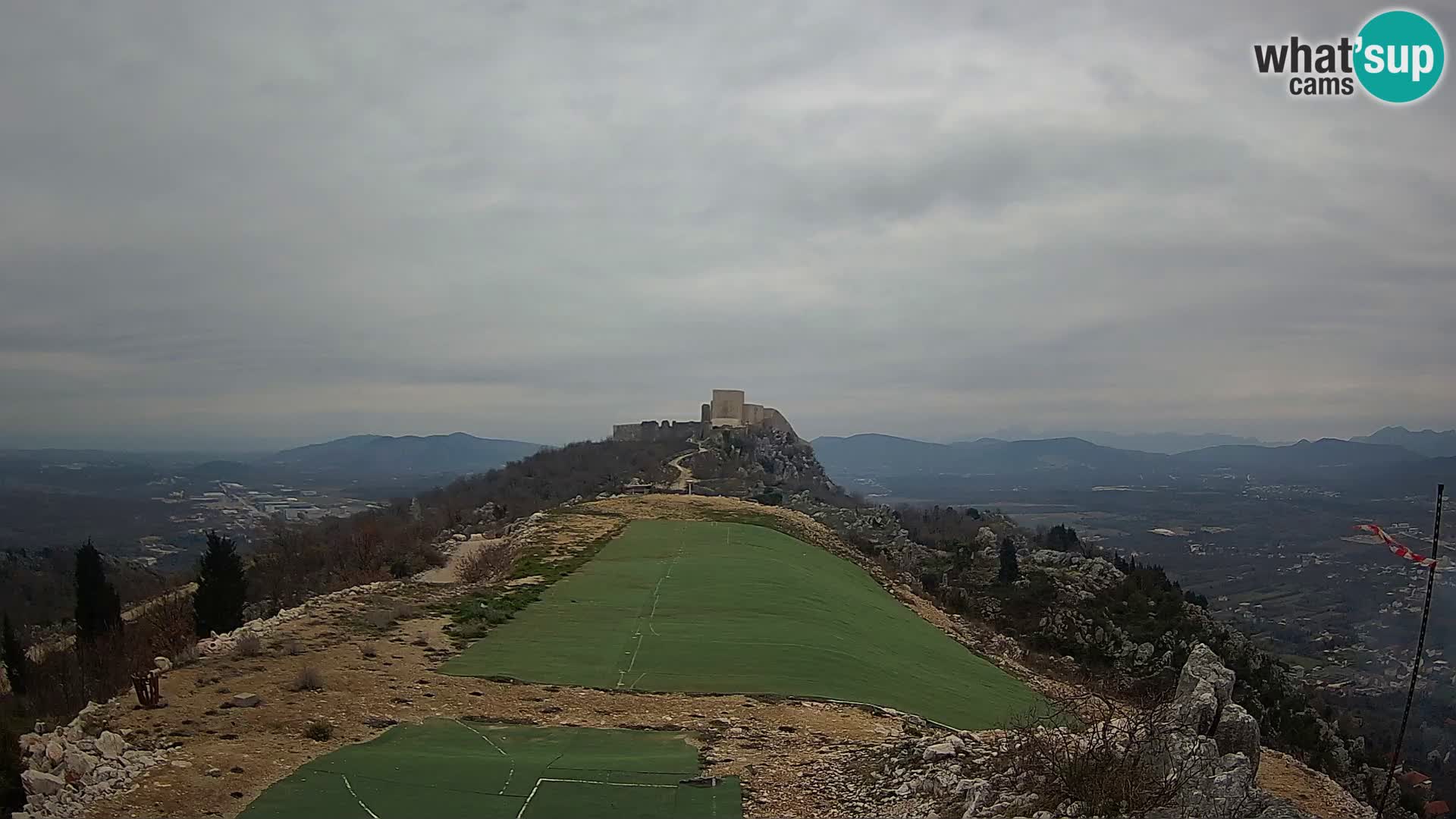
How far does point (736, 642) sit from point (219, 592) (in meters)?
18.1

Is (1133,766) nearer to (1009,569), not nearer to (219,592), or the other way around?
(219,592)

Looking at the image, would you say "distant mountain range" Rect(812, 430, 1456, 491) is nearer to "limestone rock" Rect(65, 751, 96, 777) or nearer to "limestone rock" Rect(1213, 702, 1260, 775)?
"limestone rock" Rect(1213, 702, 1260, 775)

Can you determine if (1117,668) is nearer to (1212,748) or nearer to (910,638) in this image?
(910,638)

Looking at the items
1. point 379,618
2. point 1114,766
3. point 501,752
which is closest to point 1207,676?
Result: point 1114,766

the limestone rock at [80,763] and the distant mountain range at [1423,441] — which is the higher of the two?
the distant mountain range at [1423,441]

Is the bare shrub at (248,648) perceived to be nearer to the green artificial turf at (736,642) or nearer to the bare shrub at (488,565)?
the green artificial turf at (736,642)

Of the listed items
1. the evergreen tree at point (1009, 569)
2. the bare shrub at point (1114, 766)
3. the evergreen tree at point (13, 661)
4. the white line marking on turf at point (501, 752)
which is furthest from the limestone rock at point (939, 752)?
the evergreen tree at point (1009, 569)

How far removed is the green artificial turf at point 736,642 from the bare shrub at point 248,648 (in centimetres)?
311

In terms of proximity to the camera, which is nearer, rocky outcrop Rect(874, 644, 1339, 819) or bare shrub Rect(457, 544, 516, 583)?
rocky outcrop Rect(874, 644, 1339, 819)

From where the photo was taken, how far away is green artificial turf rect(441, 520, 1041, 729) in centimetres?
1553

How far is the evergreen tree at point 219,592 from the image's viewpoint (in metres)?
25.8

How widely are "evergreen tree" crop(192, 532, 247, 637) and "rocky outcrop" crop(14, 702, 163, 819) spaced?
1717 cm

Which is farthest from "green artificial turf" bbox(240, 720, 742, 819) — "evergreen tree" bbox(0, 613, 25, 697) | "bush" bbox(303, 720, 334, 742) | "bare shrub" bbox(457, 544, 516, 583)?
"evergreen tree" bbox(0, 613, 25, 697)

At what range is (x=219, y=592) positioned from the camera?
87.1ft
